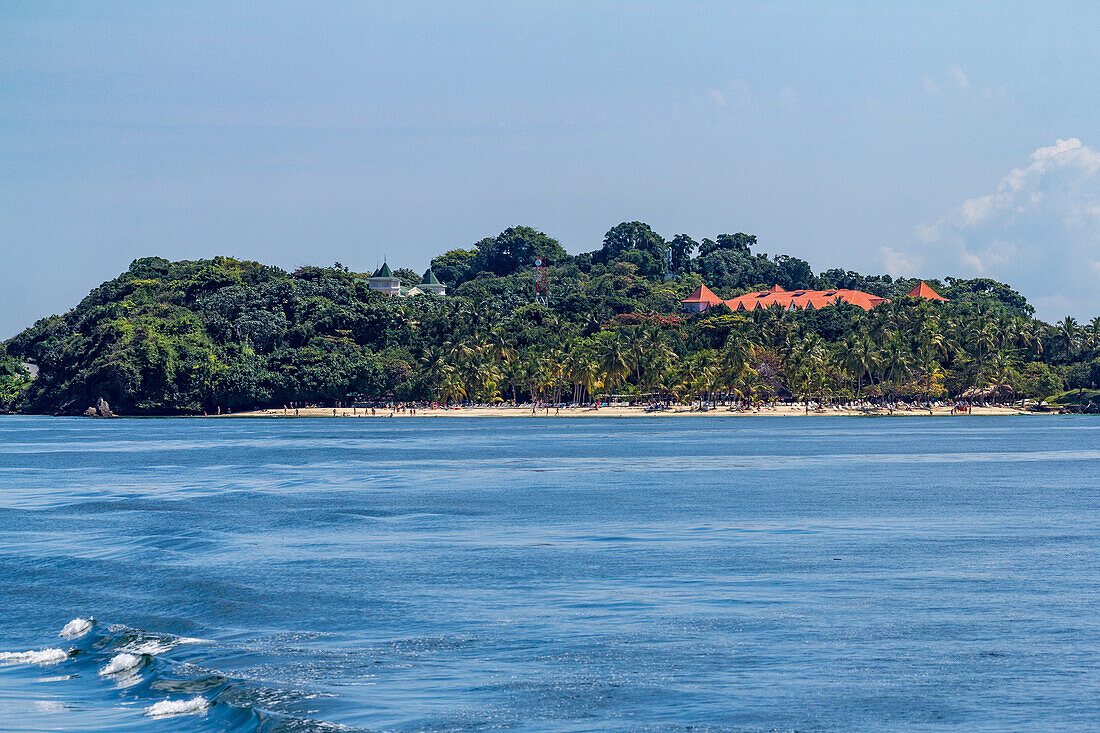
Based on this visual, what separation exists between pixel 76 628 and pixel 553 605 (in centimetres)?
995

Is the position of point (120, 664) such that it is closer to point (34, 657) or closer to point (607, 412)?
point (34, 657)

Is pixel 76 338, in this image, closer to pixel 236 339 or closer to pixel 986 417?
pixel 236 339

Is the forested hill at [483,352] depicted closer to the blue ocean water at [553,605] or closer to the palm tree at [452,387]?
the palm tree at [452,387]

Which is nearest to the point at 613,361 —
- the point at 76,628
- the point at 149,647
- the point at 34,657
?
the point at 76,628

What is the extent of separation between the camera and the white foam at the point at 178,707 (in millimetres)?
17125

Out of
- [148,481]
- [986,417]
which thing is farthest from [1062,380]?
[148,481]

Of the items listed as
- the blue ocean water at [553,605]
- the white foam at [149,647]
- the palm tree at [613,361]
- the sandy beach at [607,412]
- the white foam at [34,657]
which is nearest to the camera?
the blue ocean water at [553,605]

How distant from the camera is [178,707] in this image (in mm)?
17344

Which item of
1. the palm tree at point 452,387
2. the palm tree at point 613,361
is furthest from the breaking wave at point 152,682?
the palm tree at point 452,387

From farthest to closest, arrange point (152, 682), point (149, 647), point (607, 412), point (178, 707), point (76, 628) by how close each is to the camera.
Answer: point (607, 412) < point (76, 628) < point (149, 647) < point (152, 682) < point (178, 707)

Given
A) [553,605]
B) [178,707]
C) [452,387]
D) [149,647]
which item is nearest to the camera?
[178,707]

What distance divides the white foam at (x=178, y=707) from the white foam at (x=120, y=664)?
2.45 m

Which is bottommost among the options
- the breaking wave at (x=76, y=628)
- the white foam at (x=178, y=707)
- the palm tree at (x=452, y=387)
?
the white foam at (x=178, y=707)

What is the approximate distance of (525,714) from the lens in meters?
16.5
